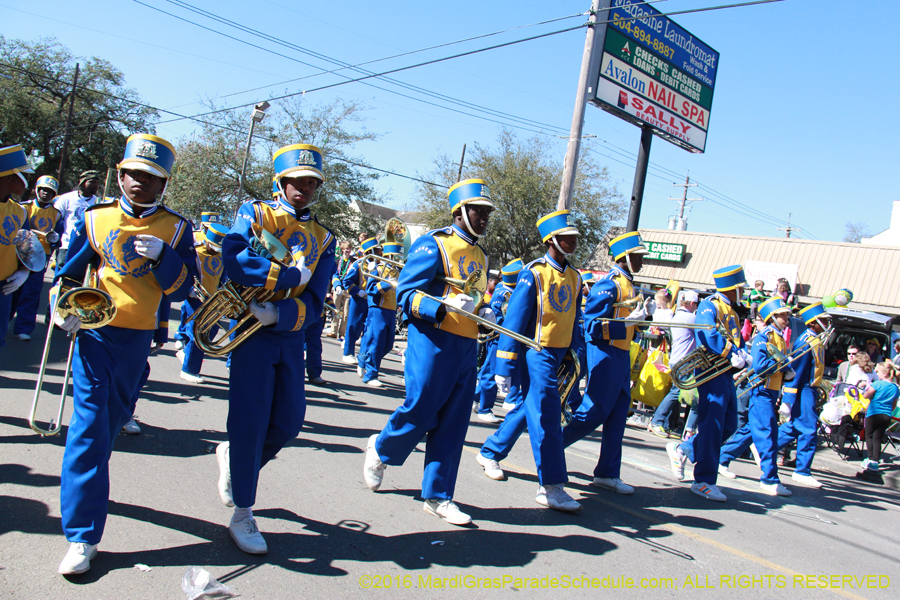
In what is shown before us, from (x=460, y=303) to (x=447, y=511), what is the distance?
54.9 inches

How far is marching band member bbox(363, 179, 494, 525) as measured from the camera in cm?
415

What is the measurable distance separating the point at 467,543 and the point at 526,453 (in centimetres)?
284

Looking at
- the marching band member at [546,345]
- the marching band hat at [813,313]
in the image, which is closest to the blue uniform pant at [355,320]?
the marching band member at [546,345]

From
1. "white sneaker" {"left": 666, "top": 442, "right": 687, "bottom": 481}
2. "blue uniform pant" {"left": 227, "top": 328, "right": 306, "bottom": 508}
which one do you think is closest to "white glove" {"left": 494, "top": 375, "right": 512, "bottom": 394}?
"blue uniform pant" {"left": 227, "top": 328, "right": 306, "bottom": 508}

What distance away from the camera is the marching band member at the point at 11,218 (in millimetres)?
4617

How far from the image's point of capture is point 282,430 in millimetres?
3523

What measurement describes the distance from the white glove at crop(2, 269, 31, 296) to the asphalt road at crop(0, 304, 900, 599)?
3.50ft

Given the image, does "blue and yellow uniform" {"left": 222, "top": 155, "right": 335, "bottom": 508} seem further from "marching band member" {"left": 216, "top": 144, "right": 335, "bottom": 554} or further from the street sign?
the street sign

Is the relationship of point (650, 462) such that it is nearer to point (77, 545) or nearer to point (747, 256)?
point (77, 545)

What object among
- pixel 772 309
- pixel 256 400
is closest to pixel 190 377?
pixel 256 400

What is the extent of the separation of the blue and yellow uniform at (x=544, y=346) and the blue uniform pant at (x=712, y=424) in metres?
1.60

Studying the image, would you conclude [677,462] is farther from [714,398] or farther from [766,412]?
[766,412]

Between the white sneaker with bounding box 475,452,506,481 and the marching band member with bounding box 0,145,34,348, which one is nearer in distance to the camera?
the marching band member with bounding box 0,145,34,348

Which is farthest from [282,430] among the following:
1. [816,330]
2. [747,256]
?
[747,256]
